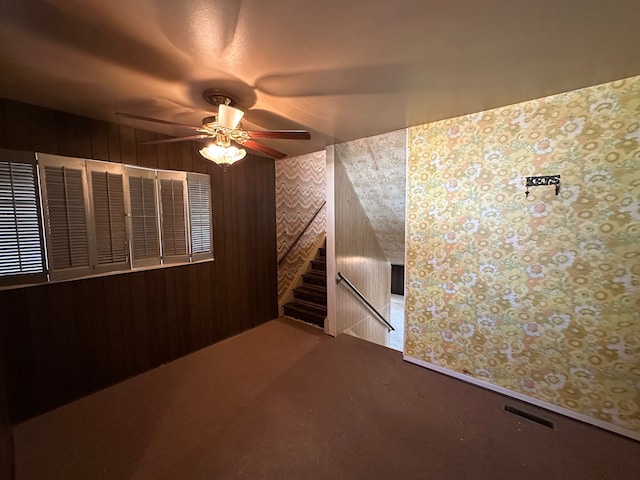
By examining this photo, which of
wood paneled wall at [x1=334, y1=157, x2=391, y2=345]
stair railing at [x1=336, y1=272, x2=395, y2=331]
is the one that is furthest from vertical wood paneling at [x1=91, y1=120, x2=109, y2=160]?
stair railing at [x1=336, y1=272, x2=395, y2=331]

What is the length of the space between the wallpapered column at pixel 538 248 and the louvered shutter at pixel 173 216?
239 cm

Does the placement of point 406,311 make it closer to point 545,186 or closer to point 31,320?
point 545,186

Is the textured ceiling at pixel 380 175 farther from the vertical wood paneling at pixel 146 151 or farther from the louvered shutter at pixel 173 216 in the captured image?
the vertical wood paneling at pixel 146 151

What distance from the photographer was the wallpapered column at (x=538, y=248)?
5.60 ft

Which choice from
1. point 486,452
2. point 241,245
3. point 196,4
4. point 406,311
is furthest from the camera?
point 241,245

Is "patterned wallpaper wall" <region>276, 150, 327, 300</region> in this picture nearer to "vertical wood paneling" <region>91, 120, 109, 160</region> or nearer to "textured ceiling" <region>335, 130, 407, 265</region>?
"textured ceiling" <region>335, 130, 407, 265</region>

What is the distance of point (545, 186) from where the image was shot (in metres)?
1.92

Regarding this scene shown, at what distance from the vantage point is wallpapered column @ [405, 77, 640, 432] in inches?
67.2

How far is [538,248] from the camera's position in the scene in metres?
1.97

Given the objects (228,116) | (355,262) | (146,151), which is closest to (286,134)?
(228,116)

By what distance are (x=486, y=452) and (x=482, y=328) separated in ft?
2.93

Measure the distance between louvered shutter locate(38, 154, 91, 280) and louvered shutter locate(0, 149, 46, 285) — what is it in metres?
0.06

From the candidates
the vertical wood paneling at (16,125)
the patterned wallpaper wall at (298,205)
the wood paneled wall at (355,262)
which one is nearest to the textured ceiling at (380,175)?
the wood paneled wall at (355,262)

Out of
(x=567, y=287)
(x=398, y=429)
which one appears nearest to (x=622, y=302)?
(x=567, y=287)
